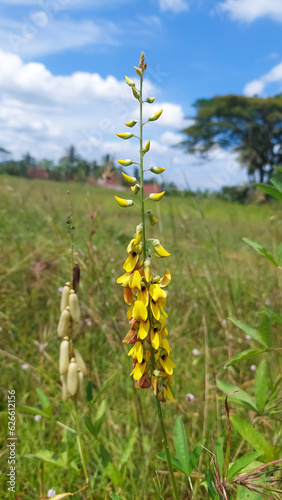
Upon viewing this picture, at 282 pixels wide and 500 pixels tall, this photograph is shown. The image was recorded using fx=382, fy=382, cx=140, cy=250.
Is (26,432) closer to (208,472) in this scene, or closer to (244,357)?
(208,472)

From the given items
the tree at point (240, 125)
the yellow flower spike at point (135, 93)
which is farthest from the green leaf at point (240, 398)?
the tree at point (240, 125)

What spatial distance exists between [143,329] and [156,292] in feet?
0.30

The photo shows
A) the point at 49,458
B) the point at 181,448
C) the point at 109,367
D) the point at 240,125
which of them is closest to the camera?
the point at 181,448

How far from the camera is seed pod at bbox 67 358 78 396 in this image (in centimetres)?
123

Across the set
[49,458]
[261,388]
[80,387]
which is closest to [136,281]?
[80,387]

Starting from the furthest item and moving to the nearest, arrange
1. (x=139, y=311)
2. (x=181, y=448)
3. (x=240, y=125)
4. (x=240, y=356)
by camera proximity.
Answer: (x=240, y=125), (x=240, y=356), (x=181, y=448), (x=139, y=311)

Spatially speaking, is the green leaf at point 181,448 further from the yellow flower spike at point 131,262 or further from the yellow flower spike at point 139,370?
the yellow flower spike at point 131,262

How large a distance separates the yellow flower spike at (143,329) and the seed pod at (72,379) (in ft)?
1.44

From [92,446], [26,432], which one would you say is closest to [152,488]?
[92,446]

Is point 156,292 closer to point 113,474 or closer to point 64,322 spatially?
point 64,322

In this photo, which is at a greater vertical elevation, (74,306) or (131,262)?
(131,262)

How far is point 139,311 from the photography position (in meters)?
0.89

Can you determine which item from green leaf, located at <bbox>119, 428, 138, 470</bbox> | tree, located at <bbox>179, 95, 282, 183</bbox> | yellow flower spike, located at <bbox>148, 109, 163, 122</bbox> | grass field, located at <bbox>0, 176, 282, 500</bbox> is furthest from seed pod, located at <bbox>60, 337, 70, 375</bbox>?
tree, located at <bbox>179, 95, 282, 183</bbox>

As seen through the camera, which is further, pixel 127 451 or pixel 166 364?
pixel 127 451
